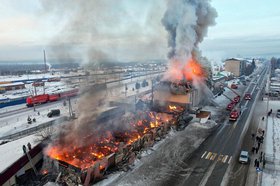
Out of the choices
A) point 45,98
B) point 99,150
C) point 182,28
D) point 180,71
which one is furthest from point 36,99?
point 182,28

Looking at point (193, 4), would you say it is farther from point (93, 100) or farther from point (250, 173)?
point (250, 173)

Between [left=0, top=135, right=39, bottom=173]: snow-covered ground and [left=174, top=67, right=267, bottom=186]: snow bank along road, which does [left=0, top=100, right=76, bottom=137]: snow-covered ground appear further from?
[left=174, top=67, right=267, bottom=186]: snow bank along road

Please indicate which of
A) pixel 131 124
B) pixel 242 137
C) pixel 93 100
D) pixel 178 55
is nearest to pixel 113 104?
pixel 131 124

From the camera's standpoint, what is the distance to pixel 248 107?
3925cm

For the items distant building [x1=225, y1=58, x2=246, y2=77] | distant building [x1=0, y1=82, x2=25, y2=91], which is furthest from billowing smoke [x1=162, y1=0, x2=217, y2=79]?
distant building [x1=225, y1=58, x2=246, y2=77]

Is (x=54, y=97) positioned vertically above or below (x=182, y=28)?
below

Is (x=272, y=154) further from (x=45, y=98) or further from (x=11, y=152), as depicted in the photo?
(x=45, y=98)

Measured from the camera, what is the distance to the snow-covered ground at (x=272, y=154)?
16438 mm

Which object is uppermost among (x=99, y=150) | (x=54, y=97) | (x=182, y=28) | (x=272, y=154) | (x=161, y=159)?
(x=182, y=28)

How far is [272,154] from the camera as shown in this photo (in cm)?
2052

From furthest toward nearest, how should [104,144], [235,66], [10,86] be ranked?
[235,66] < [10,86] < [104,144]

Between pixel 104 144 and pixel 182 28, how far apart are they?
88.8 ft

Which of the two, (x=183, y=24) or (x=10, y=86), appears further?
(x=10, y=86)

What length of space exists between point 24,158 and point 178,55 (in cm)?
3055
